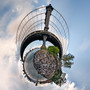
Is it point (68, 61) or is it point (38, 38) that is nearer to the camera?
point (68, 61)

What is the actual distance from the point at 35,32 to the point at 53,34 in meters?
8.75

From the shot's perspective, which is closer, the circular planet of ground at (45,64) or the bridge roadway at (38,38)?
the circular planet of ground at (45,64)

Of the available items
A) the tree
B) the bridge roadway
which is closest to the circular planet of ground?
the tree

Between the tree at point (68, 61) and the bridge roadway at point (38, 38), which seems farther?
the bridge roadway at point (38, 38)

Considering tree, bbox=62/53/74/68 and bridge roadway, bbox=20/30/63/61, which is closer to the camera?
tree, bbox=62/53/74/68

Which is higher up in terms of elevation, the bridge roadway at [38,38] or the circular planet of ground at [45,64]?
the bridge roadway at [38,38]

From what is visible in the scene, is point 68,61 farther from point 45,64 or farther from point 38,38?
point 38,38

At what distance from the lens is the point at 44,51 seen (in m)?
31.0

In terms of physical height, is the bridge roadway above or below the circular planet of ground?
above

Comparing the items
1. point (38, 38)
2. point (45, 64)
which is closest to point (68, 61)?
point (45, 64)

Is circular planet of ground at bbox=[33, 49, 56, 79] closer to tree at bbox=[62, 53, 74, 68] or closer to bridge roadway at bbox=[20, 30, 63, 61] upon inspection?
tree at bbox=[62, 53, 74, 68]

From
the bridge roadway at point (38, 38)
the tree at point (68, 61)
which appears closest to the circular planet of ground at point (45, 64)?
the tree at point (68, 61)

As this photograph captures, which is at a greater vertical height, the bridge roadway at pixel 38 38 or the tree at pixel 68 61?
the bridge roadway at pixel 38 38

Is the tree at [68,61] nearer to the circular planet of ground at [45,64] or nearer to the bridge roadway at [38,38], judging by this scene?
the circular planet of ground at [45,64]
